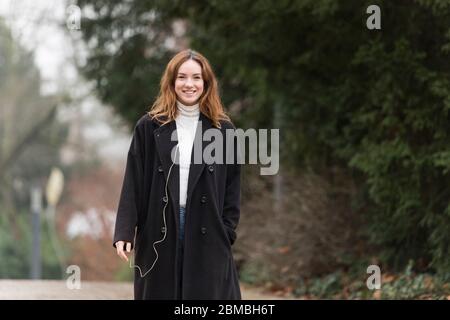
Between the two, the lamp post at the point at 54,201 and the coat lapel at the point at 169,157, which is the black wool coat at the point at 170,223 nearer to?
the coat lapel at the point at 169,157

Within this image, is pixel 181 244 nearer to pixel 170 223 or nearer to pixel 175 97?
pixel 170 223

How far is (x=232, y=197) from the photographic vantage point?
5.79m

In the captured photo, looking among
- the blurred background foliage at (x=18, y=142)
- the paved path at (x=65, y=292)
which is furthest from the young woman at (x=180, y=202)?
the blurred background foliage at (x=18, y=142)

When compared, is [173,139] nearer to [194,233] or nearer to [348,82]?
[194,233]

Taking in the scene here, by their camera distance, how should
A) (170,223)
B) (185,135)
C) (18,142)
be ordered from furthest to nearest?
(18,142) → (185,135) → (170,223)

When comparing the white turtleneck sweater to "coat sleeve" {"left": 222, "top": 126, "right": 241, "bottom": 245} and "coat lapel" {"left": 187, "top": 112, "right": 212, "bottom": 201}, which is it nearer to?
"coat lapel" {"left": 187, "top": 112, "right": 212, "bottom": 201}

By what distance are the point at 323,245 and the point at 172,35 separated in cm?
630

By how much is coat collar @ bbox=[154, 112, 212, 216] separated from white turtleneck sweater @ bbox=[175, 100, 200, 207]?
0.02 metres

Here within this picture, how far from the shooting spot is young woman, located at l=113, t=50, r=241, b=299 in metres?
5.58

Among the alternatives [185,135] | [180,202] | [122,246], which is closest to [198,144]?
[185,135]

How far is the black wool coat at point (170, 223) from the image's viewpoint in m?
5.58

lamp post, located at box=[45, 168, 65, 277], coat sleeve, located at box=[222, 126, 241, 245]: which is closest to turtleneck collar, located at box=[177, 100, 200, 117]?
coat sleeve, located at box=[222, 126, 241, 245]

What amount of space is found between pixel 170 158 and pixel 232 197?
0.44 metres

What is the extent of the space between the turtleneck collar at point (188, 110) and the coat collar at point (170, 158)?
0.06 meters
